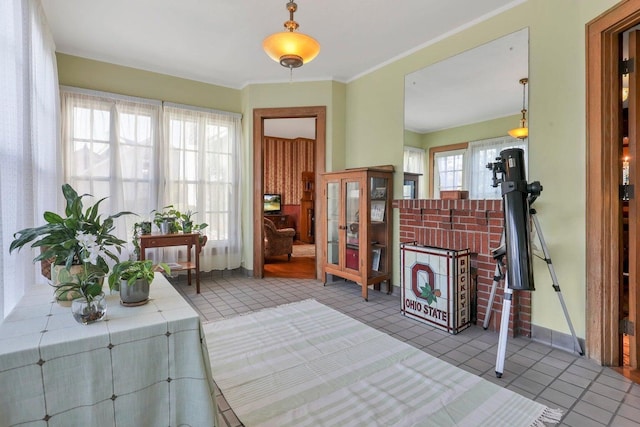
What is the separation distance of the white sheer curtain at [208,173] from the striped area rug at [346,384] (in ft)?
6.97

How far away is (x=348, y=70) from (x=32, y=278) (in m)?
3.96

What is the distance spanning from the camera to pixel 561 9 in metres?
2.49

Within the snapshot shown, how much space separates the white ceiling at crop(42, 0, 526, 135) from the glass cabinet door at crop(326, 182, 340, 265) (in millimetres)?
1633

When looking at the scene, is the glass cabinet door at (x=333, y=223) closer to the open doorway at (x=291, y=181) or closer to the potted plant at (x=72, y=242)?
the potted plant at (x=72, y=242)

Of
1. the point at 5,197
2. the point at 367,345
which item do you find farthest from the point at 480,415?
the point at 5,197

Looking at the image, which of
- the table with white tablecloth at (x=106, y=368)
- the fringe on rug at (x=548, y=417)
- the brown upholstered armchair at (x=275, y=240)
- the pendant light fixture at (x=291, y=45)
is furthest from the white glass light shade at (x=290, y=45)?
the brown upholstered armchair at (x=275, y=240)

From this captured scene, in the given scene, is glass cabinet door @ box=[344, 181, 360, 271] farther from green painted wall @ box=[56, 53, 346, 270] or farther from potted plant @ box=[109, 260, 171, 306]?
potted plant @ box=[109, 260, 171, 306]

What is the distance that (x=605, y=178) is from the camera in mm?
2225

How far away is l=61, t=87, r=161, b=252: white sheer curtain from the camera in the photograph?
3.76 metres

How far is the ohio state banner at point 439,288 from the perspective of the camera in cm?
283

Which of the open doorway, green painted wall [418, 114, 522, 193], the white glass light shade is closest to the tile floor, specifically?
green painted wall [418, 114, 522, 193]

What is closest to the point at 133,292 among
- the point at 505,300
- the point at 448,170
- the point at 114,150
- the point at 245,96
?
the point at 505,300

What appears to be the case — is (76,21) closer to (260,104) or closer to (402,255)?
(260,104)

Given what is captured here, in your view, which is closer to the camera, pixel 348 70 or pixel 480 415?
pixel 480 415
